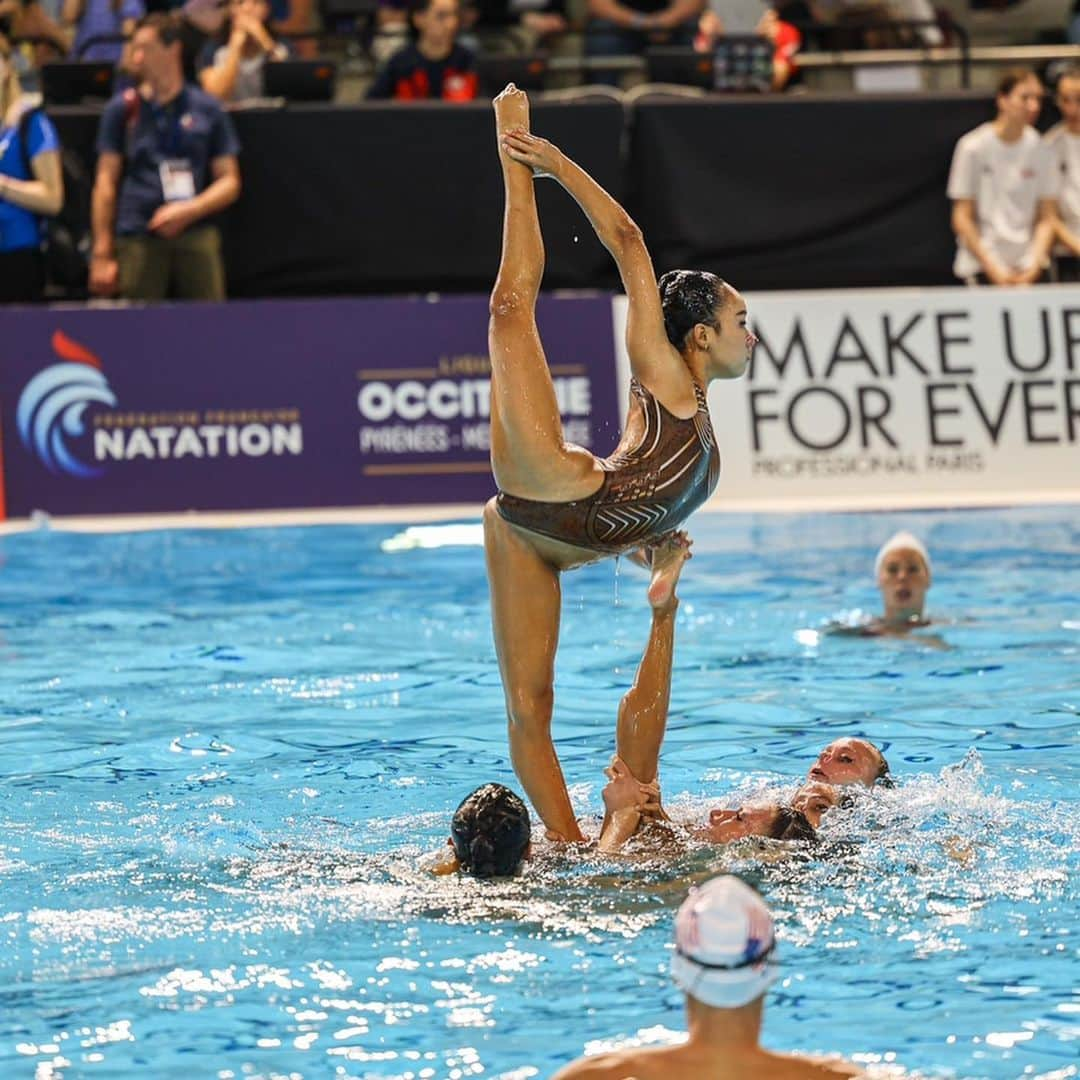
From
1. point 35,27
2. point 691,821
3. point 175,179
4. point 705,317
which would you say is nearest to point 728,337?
point 705,317

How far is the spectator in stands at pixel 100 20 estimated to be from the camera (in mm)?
14914

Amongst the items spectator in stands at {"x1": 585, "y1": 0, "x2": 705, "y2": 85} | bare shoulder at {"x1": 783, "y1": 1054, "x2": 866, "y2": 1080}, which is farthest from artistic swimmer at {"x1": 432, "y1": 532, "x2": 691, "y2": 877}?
spectator in stands at {"x1": 585, "y1": 0, "x2": 705, "y2": 85}

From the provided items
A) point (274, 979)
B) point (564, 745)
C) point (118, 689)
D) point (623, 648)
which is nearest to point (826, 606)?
point (623, 648)

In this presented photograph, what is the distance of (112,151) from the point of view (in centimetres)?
1316

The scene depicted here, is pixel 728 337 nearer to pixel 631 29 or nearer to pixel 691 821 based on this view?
pixel 691 821

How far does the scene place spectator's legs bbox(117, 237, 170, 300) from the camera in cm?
1335

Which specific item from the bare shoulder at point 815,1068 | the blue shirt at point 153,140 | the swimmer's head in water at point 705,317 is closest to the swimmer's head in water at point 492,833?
the swimmer's head in water at point 705,317

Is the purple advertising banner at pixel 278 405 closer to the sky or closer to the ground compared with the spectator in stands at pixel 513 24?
closer to the ground

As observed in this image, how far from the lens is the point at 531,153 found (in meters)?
5.57

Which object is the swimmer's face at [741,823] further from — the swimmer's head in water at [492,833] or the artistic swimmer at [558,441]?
the swimmer's head in water at [492,833]

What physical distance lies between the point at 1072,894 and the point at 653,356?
1.88 meters

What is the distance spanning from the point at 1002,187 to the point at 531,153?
29.9 ft

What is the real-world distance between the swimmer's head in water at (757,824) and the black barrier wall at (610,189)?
850 cm

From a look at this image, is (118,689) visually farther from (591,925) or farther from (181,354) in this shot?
(181,354)
